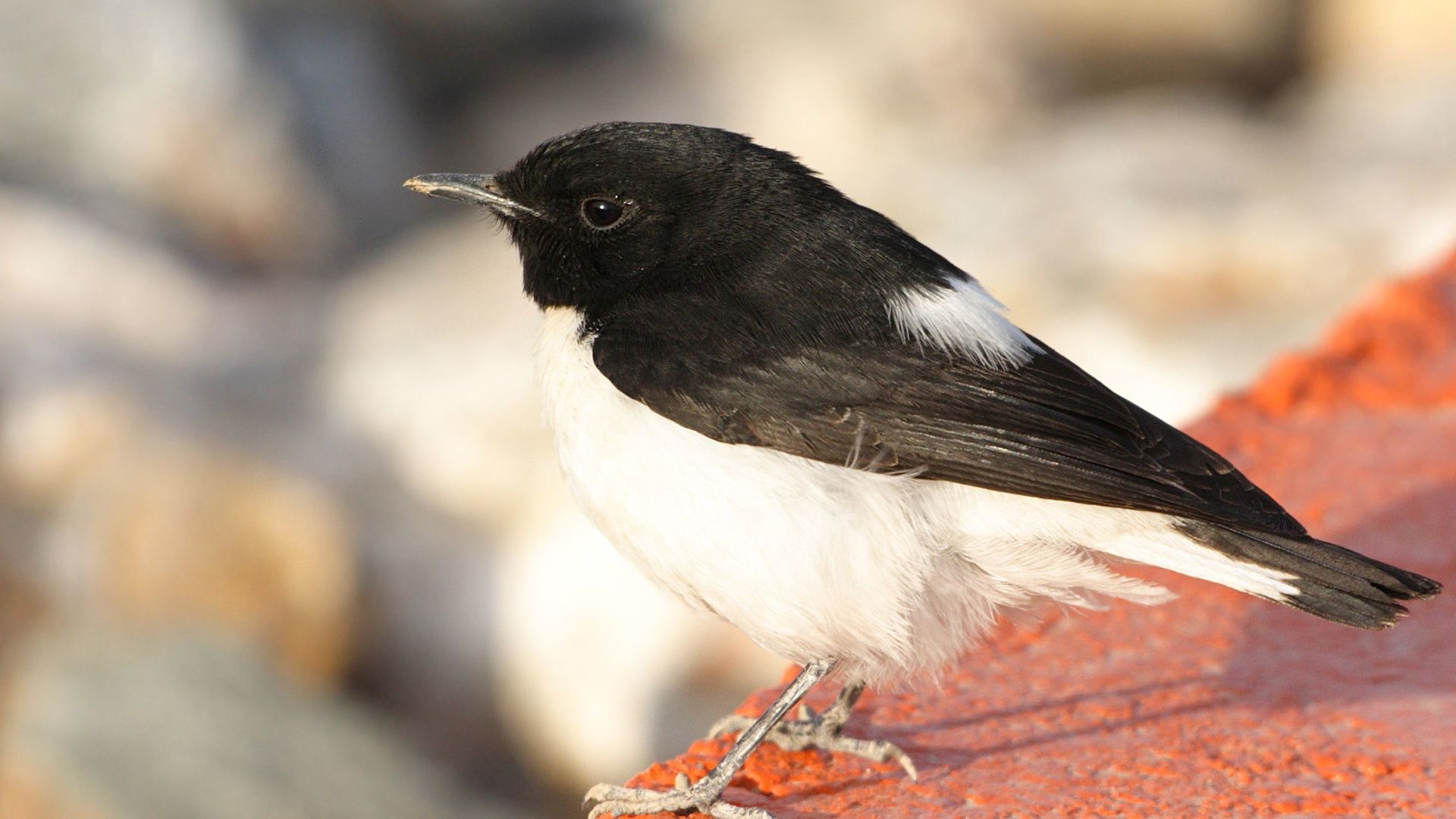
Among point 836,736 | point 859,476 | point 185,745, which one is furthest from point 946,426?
point 185,745

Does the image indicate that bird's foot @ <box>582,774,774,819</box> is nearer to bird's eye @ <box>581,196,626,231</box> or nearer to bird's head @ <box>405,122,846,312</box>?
bird's head @ <box>405,122,846,312</box>

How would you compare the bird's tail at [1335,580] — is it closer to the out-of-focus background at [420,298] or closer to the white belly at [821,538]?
the white belly at [821,538]

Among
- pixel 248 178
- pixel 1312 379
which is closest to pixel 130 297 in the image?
pixel 248 178

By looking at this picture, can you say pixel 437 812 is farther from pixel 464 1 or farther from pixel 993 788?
pixel 464 1

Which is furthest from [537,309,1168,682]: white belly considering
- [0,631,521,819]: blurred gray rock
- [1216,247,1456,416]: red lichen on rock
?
[0,631,521,819]: blurred gray rock

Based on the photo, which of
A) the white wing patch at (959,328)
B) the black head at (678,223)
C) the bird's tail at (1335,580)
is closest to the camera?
the bird's tail at (1335,580)

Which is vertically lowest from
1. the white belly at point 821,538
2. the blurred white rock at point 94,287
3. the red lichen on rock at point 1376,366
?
the white belly at point 821,538

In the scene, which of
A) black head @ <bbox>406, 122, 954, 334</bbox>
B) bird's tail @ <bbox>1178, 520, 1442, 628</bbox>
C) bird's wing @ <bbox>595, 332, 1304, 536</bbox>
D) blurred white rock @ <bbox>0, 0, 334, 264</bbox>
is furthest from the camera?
blurred white rock @ <bbox>0, 0, 334, 264</bbox>

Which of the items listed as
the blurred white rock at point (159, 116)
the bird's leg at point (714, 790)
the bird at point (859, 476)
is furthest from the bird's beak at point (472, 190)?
the blurred white rock at point (159, 116)
